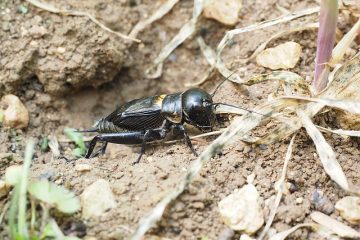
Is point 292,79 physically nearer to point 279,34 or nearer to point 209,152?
point 279,34

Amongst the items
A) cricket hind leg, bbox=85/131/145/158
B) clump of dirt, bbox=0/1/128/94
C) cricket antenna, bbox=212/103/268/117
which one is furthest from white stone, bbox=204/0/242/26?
cricket hind leg, bbox=85/131/145/158

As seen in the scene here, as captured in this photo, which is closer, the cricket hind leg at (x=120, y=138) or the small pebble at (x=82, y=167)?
the small pebble at (x=82, y=167)

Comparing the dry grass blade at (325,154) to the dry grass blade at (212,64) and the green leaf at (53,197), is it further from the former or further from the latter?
the green leaf at (53,197)

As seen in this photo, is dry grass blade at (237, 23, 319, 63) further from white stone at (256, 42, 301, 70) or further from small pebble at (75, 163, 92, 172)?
small pebble at (75, 163, 92, 172)

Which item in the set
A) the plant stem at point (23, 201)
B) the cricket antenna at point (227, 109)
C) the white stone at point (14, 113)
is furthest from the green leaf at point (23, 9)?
the plant stem at point (23, 201)

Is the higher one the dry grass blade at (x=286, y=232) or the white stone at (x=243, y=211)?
the white stone at (x=243, y=211)

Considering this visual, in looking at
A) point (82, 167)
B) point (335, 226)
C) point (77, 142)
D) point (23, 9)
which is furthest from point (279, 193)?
point (23, 9)
